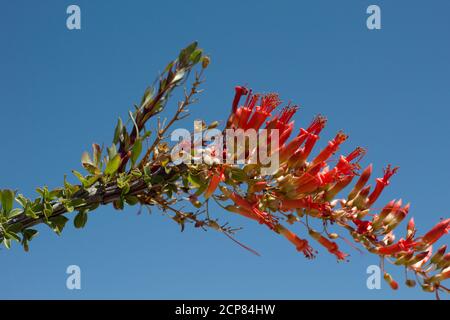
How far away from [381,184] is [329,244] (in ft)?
1.46

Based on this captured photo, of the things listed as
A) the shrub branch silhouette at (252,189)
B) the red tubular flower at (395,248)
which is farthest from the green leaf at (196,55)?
the red tubular flower at (395,248)

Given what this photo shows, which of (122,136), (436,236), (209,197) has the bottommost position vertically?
(436,236)

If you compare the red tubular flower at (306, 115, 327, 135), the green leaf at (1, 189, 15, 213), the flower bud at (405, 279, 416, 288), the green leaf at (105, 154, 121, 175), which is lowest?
the flower bud at (405, 279, 416, 288)

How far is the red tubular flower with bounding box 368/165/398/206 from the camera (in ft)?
13.0

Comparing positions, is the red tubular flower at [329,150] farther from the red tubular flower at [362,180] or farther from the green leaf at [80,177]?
the green leaf at [80,177]

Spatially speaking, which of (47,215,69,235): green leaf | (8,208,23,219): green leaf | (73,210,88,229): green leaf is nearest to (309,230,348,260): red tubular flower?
(73,210,88,229): green leaf

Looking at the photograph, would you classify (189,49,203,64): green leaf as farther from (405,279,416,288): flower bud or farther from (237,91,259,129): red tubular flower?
(405,279,416,288): flower bud

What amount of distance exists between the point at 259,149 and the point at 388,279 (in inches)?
38.6

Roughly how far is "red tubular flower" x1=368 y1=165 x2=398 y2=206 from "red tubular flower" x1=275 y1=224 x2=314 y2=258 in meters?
0.41

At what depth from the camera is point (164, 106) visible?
159 inches

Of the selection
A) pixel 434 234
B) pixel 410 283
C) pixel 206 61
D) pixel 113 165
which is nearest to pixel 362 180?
pixel 434 234

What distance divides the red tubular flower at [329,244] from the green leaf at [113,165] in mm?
1090
